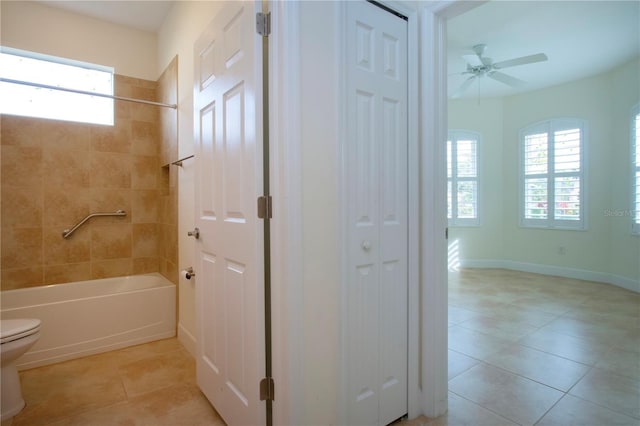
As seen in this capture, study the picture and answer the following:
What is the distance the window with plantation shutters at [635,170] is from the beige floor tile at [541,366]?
2.77 meters

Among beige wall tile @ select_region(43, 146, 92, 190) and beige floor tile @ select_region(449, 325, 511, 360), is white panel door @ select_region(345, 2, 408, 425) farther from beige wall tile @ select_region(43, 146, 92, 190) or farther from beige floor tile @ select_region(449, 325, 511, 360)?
beige wall tile @ select_region(43, 146, 92, 190)

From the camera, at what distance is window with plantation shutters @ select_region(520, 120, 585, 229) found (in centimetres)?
452

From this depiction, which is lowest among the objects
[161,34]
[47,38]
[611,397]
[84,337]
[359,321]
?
[611,397]

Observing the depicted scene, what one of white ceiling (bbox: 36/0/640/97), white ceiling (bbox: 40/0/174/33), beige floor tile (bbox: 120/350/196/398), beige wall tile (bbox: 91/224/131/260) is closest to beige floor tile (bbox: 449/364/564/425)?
beige floor tile (bbox: 120/350/196/398)

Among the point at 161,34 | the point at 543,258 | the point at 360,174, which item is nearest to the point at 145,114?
the point at 161,34

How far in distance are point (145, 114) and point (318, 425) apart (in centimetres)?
315

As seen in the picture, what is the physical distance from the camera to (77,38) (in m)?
2.87

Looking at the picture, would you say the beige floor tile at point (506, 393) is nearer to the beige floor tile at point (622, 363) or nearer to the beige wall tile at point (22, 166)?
the beige floor tile at point (622, 363)

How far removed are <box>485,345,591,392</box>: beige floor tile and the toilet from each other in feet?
9.41

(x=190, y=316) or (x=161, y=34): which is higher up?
(x=161, y=34)

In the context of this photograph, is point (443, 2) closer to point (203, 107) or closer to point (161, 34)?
point (203, 107)

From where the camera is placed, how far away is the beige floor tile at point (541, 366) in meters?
2.00

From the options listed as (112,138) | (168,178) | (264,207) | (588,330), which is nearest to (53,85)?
(112,138)

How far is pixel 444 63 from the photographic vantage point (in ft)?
5.42
